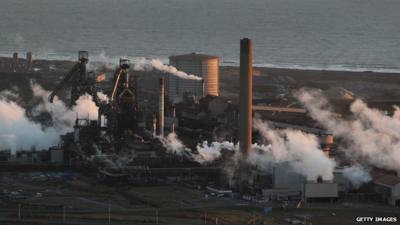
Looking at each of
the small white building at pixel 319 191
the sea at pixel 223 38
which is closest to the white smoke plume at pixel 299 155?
the small white building at pixel 319 191

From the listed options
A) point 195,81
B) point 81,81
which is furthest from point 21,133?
point 195,81

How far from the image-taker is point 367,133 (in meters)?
57.0

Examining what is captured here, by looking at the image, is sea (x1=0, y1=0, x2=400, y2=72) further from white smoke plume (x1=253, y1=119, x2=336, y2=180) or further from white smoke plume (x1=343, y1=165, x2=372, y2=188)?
white smoke plume (x1=343, y1=165, x2=372, y2=188)

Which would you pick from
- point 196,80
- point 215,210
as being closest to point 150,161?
point 215,210

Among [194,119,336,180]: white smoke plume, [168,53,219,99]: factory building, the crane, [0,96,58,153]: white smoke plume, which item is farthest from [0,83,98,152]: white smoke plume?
[194,119,336,180]: white smoke plume

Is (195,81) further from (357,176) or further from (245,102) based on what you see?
(357,176)

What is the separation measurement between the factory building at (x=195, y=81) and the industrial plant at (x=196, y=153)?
0.15 m

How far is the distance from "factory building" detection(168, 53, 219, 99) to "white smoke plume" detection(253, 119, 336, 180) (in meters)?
21.0

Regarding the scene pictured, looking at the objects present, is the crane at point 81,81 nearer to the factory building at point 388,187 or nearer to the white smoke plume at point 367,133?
the white smoke plume at point 367,133

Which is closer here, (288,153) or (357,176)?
(357,176)

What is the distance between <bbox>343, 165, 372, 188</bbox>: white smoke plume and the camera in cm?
4878

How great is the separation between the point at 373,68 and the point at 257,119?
52.6 metres

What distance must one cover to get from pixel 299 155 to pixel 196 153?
7445 mm

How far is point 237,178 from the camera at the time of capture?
50281 millimetres
